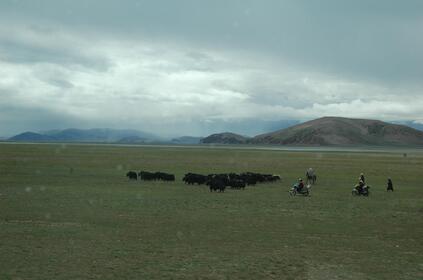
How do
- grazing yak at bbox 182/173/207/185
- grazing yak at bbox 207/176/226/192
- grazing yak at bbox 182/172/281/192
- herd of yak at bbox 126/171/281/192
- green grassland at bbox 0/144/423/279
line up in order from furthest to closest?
grazing yak at bbox 182/173/207/185, herd of yak at bbox 126/171/281/192, grazing yak at bbox 182/172/281/192, grazing yak at bbox 207/176/226/192, green grassland at bbox 0/144/423/279

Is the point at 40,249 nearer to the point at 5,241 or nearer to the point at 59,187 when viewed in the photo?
the point at 5,241

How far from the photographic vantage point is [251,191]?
31000 mm

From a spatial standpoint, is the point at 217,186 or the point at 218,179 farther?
the point at 218,179

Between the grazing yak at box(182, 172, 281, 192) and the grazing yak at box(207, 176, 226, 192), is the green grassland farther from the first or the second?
the grazing yak at box(182, 172, 281, 192)

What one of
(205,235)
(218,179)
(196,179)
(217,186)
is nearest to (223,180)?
(218,179)

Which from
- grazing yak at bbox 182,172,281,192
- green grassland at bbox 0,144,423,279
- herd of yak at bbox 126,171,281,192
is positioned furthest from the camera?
herd of yak at bbox 126,171,281,192

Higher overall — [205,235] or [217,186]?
[217,186]

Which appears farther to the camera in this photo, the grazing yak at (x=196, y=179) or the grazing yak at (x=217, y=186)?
the grazing yak at (x=196, y=179)

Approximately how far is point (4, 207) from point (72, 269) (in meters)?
11.6

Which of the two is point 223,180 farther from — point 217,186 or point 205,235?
point 205,235

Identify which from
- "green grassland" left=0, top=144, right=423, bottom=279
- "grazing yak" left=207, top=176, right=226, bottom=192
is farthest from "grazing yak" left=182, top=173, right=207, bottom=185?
"green grassland" left=0, top=144, right=423, bottom=279

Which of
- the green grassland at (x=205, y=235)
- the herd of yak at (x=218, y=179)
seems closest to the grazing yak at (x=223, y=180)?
the herd of yak at (x=218, y=179)

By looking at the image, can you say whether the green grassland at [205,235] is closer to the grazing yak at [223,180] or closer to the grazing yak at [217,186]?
the grazing yak at [217,186]

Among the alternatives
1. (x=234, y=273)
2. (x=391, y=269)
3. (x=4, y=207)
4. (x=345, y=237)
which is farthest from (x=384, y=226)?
(x=4, y=207)
